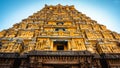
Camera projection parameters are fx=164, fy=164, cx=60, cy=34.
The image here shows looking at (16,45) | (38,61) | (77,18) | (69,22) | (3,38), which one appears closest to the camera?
(38,61)

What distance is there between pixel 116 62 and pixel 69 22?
7.98 metres

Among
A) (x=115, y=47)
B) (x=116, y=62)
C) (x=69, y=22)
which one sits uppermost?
(x=69, y=22)

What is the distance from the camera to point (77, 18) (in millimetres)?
20344

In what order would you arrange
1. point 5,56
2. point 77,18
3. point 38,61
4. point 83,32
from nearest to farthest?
point 38,61 → point 5,56 → point 83,32 → point 77,18

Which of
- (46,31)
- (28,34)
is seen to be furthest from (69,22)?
(28,34)

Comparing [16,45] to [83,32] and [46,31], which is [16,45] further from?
[83,32]

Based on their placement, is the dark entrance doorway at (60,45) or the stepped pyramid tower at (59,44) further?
the dark entrance doorway at (60,45)

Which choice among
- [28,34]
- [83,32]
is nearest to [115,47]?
[83,32]

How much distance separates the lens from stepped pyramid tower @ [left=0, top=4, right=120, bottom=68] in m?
11.7

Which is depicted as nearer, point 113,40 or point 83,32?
point 113,40

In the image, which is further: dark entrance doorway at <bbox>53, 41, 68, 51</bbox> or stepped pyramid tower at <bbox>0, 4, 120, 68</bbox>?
dark entrance doorway at <bbox>53, 41, 68, 51</bbox>

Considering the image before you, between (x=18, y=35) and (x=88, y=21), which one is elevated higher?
(x=88, y=21)

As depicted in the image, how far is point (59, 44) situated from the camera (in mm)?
14648

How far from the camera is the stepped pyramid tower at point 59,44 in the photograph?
11.7m
